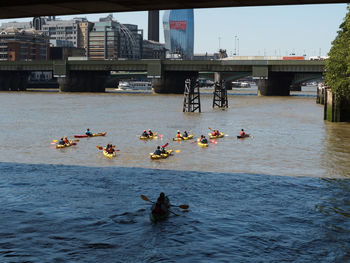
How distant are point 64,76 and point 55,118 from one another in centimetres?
8508

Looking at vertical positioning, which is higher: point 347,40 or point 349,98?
point 347,40

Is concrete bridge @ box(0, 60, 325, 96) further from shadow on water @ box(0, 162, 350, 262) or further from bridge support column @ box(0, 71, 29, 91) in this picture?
shadow on water @ box(0, 162, 350, 262)

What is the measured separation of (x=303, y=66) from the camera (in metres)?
131

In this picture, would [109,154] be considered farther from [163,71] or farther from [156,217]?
[163,71]

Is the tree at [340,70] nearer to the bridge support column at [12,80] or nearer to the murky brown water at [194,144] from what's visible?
the murky brown water at [194,144]

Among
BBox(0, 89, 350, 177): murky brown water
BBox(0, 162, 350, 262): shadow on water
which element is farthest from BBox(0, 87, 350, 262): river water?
BBox(0, 89, 350, 177): murky brown water

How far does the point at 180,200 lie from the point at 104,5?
1236 centimetres

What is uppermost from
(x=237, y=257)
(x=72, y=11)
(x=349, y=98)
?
(x=72, y=11)

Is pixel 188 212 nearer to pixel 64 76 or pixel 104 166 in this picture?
pixel 104 166

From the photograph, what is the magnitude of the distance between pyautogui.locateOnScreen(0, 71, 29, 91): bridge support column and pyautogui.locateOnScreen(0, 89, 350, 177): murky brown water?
304 ft

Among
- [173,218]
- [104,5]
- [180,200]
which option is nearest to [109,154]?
[180,200]

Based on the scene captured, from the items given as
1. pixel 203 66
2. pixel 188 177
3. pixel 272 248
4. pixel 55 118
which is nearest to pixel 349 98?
pixel 188 177

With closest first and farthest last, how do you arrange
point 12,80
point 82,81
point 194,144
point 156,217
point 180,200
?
point 156,217, point 180,200, point 194,144, point 82,81, point 12,80

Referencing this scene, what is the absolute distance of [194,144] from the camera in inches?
1938
